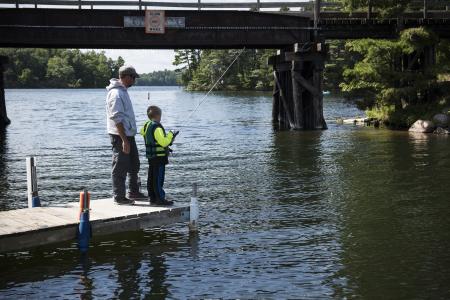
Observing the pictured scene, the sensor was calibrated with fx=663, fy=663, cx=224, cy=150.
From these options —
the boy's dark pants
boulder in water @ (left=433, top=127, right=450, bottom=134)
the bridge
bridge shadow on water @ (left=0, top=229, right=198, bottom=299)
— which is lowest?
bridge shadow on water @ (left=0, top=229, right=198, bottom=299)

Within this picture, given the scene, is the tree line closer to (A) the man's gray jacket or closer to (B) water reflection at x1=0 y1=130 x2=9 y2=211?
(B) water reflection at x1=0 y1=130 x2=9 y2=211

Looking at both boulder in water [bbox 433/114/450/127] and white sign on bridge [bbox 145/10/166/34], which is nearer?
white sign on bridge [bbox 145/10/166/34]

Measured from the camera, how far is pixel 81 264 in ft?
31.9

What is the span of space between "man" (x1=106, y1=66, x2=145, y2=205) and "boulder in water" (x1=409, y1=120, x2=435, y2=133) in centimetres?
2381

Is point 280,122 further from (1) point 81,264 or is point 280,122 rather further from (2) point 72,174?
(1) point 81,264

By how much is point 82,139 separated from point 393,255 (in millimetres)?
22738

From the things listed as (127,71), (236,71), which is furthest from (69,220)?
(236,71)

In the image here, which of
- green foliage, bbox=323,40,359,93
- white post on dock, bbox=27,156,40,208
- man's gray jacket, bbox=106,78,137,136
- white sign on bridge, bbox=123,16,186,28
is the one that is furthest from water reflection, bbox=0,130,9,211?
green foliage, bbox=323,40,359,93

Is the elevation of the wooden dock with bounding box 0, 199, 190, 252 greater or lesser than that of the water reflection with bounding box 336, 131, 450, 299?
greater

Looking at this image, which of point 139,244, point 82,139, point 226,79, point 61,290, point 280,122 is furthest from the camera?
point 226,79

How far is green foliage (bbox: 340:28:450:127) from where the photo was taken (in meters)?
33.8

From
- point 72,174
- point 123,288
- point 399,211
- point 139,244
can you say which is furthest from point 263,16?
point 123,288

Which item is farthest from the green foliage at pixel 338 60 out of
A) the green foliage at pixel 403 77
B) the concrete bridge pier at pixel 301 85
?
the concrete bridge pier at pixel 301 85

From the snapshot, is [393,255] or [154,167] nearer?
[393,255]
